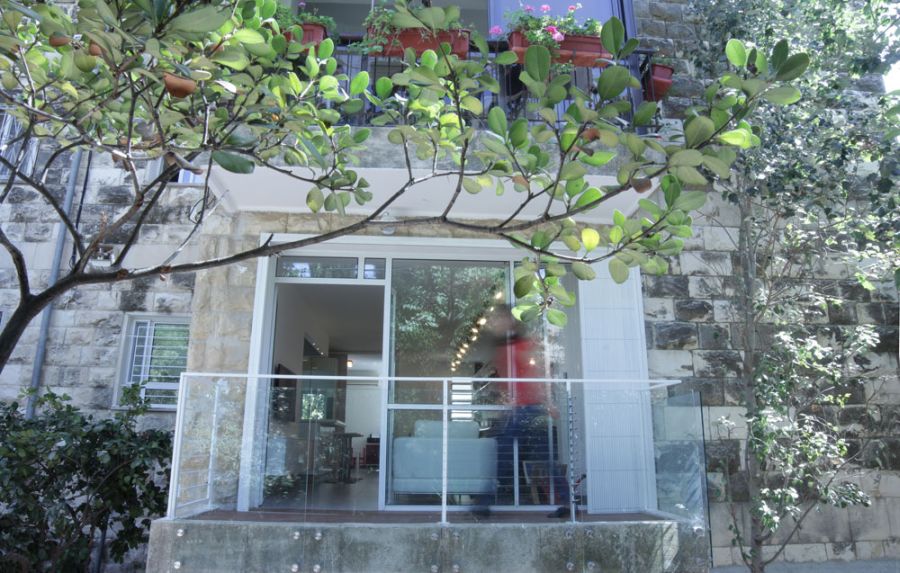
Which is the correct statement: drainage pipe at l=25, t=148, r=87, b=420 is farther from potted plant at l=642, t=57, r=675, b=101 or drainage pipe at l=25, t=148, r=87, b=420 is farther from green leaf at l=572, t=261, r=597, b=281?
green leaf at l=572, t=261, r=597, b=281

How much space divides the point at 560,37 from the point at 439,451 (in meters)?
3.62

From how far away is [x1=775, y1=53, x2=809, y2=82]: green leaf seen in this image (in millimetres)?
2146

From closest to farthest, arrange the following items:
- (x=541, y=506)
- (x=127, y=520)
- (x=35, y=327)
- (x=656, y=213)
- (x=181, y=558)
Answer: (x=656, y=213)
(x=181, y=558)
(x=541, y=506)
(x=127, y=520)
(x=35, y=327)

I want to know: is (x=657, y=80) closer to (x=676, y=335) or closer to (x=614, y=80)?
(x=676, y=335)

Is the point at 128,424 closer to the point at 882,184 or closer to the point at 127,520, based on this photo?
the point at 127,520

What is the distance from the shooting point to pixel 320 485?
200 inches

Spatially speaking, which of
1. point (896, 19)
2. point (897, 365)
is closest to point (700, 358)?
point (897, 365)

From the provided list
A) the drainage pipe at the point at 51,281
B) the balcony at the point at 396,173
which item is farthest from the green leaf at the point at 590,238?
the drainage pipe at the point at 51,281

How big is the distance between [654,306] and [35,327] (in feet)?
21.0

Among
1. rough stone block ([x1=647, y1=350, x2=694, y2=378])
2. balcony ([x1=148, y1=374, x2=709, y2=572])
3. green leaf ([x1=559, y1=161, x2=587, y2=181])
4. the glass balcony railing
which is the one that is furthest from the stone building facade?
green leaf ([x1=559, y1=161, x2=587, y2=181])

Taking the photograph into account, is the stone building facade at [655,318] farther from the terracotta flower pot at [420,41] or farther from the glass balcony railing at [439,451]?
the terracotta flower pot at [420,41]

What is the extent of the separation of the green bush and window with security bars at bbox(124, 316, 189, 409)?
3.52ft

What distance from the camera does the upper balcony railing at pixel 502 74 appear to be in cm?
618

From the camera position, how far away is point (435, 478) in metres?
5.14
